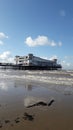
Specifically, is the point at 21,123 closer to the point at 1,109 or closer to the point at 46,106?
the point at 1,109

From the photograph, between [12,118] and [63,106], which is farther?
[63,106]

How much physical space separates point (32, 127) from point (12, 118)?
115 centimetres

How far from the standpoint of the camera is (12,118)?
6461 mm

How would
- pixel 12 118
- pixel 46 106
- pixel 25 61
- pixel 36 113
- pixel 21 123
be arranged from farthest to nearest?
1. pixel 25 61
2. pixel 46 106
3. pixel 36 113
4. pixel 12 118
5. pixel 21 123

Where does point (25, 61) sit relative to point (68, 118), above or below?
above

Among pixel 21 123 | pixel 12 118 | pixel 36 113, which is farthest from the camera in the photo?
pixel 36 113

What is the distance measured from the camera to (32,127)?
5.67 metres

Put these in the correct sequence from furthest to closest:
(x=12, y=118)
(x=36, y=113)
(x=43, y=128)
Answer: (x=36, y=113) → (x=12, y=118) → (x=43, y=128)

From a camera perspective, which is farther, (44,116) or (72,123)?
(44,116)

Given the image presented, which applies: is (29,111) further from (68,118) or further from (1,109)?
(68,118)

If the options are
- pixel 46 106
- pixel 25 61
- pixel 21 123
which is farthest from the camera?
pixel 25 61

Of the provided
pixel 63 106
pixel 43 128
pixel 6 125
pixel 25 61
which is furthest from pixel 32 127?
pixel 25 61

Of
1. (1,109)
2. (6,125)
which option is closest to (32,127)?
(6,125)

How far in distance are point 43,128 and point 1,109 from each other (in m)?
2.82
